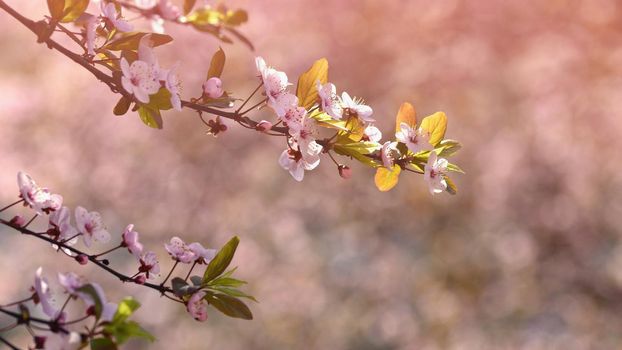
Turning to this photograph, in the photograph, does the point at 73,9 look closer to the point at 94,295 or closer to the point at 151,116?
the point at 151,116

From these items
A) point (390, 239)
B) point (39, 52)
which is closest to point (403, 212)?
point (390, 239)

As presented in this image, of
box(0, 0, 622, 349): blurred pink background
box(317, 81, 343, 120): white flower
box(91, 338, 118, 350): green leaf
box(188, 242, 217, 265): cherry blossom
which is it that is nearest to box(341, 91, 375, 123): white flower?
box(317, 81, 343, 120): white flower

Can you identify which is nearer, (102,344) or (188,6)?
(102,344)

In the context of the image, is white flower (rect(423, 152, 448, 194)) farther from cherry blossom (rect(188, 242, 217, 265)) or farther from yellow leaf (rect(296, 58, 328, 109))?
cherry blossom (rect(188, 242, 217, 265))

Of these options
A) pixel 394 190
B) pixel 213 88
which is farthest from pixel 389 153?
pixel 394 190

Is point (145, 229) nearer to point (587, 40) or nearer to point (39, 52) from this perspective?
point (39, 52)

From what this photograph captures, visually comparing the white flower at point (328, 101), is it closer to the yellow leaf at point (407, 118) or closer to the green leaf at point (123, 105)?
the yellow leaf at point (407, 118)
